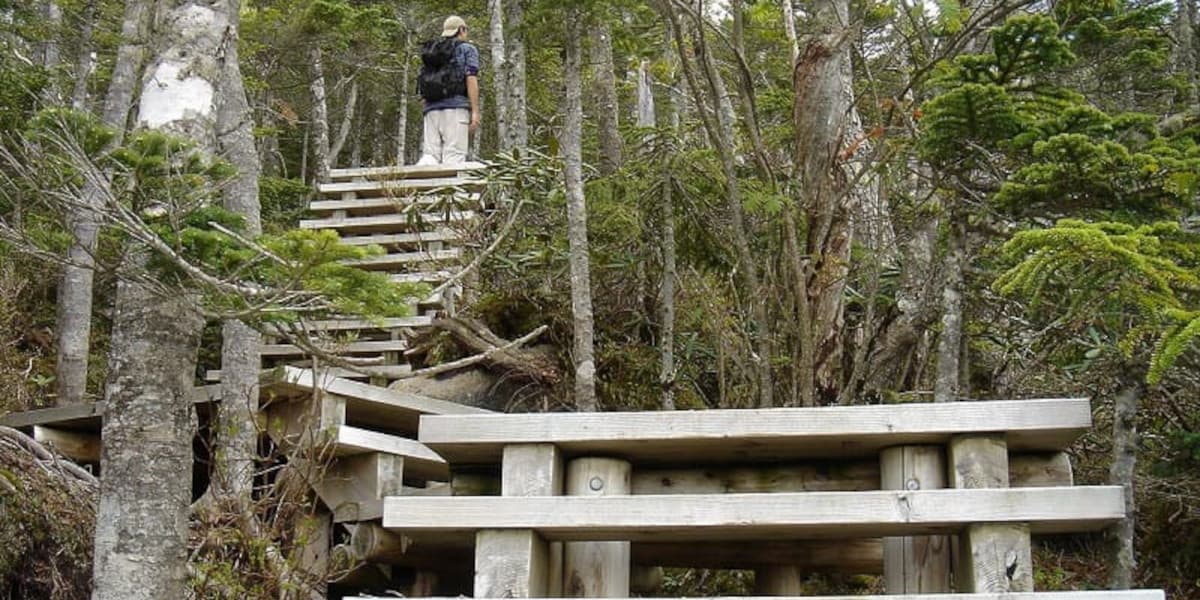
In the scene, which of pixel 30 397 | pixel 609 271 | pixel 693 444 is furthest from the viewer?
pixel 30 397

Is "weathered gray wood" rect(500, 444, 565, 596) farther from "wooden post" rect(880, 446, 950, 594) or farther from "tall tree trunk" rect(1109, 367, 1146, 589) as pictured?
"tall tree trunk" rect(1109, 367, 1146, 589)

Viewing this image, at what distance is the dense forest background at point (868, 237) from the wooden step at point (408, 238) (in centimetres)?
55

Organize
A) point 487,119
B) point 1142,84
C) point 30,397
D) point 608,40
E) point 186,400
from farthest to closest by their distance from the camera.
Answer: point 487,119 → point 1142,84 → point 30,397 → point 608,40 → point 186,400

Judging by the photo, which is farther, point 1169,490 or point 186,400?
point 1169,490

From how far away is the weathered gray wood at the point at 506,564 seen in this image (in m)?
4.00

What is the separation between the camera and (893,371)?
21.8 feet

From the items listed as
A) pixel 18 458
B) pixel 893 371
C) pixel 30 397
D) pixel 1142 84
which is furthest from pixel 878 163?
→ pixel 30 397

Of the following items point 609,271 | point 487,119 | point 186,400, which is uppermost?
point 487,119

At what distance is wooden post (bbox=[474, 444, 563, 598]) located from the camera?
158 inches

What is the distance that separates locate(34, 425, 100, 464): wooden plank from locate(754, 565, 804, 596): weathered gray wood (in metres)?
4.52

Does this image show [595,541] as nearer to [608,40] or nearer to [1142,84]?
[608,40]

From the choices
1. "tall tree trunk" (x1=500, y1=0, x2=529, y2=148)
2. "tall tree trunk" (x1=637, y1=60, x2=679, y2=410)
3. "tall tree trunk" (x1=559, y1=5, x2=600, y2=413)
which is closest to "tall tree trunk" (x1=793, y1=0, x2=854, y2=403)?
"tall tree trunk" (x1=637, y1=60, x2=679, y2=410)

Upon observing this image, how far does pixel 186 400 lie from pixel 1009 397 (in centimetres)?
449

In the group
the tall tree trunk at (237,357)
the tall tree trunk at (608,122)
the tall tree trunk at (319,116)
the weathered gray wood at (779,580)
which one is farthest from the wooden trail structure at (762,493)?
the tall tree trunk at (319,116)
